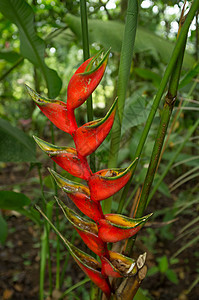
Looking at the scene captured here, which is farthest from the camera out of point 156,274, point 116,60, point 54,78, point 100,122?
point 116,60

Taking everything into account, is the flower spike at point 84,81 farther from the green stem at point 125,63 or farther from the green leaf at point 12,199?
the green leaf at point 12,199

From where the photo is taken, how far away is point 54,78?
605mm

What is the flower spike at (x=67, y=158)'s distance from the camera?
0.29 m

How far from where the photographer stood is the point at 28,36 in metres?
0.55

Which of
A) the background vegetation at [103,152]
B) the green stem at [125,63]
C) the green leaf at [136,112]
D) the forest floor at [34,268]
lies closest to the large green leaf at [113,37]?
the background vegetation at [103,152]

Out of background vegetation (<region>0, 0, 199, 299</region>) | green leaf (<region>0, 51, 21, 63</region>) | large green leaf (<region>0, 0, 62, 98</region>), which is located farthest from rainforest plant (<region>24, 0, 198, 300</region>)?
green leaf (<region>0, 51, 21, 63</region>)

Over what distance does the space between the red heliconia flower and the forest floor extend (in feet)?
1.95

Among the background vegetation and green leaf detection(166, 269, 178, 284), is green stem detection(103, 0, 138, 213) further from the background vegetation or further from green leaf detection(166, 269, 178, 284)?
green leaf detection(166, 269, 178, 284)

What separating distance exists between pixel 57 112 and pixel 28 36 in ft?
1.09

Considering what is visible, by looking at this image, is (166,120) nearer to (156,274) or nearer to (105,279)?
(105,279)

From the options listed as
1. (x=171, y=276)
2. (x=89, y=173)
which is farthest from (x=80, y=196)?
(x=171, y=276)

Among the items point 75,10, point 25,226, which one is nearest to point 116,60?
point 75,10

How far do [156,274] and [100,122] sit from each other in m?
1.08

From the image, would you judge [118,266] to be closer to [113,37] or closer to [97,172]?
[97,172]
